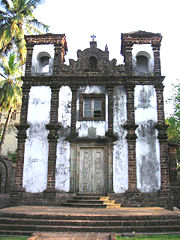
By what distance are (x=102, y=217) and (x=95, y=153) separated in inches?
182

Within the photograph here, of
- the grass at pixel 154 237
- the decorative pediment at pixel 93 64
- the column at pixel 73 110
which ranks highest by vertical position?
the decorative pediment at pixel 93 64

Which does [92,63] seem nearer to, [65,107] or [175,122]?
[65,107]

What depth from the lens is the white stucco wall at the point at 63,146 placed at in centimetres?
1211

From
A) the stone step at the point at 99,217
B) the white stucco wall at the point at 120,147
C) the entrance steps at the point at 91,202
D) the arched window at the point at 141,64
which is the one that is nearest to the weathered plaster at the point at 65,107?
the white stucco wall at the point at 120,147

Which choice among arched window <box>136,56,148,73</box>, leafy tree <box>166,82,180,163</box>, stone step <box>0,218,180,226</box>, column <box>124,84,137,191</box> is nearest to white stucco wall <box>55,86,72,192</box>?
column <box>124,84,137,191</box>

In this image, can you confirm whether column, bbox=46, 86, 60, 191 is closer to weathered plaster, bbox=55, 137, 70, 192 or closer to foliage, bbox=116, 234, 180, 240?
weathered plaster, bbox=55, 137, 70, 192

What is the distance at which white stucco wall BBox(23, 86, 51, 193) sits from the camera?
40.1 ft

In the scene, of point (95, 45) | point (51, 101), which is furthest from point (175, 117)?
point (51, 101)

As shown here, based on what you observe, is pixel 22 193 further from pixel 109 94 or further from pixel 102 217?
pixel 109 94

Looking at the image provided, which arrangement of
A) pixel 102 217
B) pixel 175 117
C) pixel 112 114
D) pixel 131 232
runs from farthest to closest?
pixel 175 117 < pixel 112 114 < pixel 102 217 < pixel 131 232

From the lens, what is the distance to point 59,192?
11984 millimetres

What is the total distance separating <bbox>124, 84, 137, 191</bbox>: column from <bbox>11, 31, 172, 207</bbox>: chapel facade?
0.15 feet

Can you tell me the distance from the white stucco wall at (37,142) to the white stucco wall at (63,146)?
62 centimetres

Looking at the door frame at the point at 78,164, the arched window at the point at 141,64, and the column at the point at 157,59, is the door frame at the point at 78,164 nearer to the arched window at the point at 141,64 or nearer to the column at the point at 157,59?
the column at the point at 157,59
